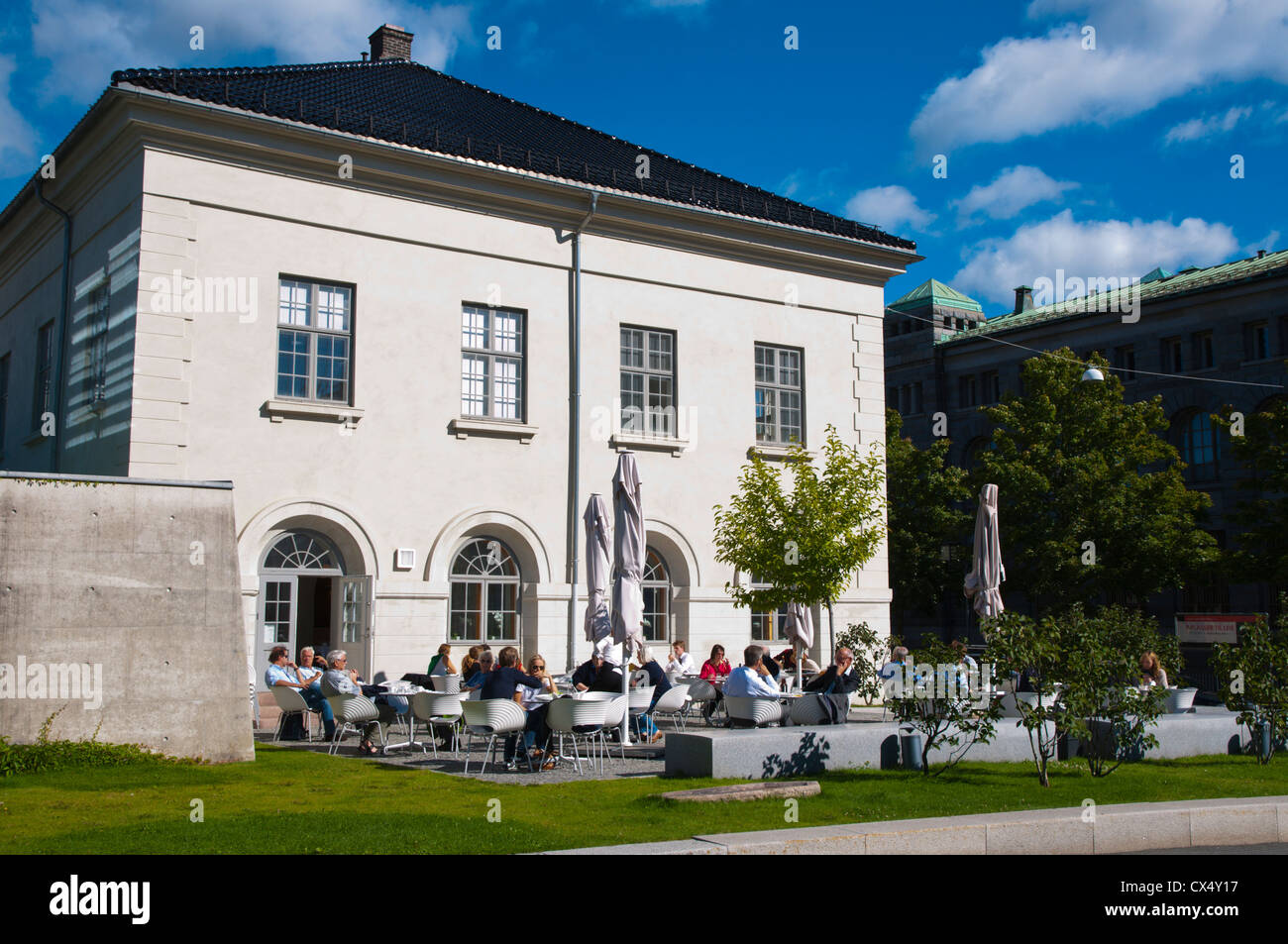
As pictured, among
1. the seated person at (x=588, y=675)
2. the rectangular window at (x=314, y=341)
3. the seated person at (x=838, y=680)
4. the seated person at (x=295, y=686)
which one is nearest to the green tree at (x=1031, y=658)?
the seated person at (x=838, y=680)

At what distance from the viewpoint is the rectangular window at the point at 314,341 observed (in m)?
20.4

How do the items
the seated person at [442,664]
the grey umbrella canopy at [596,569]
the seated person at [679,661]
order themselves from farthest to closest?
1. the seated person at [679,661]
2. the seated person at [442,664]
3. the grey umbrella canopy at [596,569]

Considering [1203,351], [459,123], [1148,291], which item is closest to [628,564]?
[459,123]

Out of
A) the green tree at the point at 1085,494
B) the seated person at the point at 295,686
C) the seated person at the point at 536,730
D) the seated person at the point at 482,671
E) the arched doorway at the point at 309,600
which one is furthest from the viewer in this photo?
the green tree at the point at 1085,494

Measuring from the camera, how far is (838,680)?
15398 mm

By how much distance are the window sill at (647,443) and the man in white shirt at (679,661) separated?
4291mm

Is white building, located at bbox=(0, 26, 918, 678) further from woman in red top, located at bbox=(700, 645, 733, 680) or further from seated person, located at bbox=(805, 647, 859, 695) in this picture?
seated person, located at bbox=(805, 647, 859, 695)

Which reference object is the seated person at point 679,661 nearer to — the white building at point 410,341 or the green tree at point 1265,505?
the white building at point 410,341

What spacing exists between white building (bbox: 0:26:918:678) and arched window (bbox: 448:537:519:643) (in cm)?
5

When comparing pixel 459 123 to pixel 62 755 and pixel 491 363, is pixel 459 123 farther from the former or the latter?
pixel 62 755

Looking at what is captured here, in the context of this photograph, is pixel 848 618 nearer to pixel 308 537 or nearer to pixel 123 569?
pixel 308 537

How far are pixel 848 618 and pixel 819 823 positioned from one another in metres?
16.8

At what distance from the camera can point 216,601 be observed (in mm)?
14094

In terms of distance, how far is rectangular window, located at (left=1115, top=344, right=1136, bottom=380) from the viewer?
47.0m
